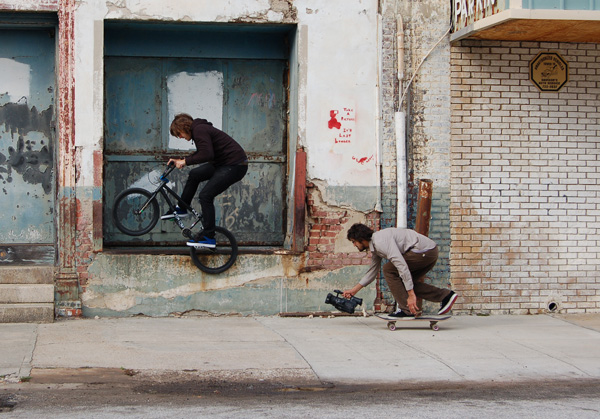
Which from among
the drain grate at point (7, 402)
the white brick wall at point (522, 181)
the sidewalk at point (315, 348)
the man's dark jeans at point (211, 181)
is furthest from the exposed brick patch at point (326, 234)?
the drain grate at point (7, 402)

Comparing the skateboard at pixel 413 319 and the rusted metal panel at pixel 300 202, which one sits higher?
the rusted metal panel at pixel 300 202

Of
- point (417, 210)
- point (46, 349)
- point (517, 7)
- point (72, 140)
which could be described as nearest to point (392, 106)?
point (417, 210)

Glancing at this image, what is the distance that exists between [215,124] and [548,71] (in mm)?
4236

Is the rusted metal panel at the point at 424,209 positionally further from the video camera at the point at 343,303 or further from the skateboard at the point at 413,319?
the video camera at the point at 343,303

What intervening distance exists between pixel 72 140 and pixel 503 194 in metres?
5.24

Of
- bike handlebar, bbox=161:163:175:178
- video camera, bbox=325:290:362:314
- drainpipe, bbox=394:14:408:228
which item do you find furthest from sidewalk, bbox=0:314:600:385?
bike handlebar, bbox=161:163:175:178

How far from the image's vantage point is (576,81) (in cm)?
1042

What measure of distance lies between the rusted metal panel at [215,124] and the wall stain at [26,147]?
2.33 ft

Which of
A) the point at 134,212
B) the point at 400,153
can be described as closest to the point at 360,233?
the point at 400,153

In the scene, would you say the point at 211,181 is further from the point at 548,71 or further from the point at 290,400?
the point at 548,71

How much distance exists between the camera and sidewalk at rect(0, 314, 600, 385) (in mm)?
7094

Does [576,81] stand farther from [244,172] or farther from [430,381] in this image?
[430,381]

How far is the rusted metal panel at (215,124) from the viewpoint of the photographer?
10.2m

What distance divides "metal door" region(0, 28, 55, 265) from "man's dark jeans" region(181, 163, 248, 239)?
1.82 metres
